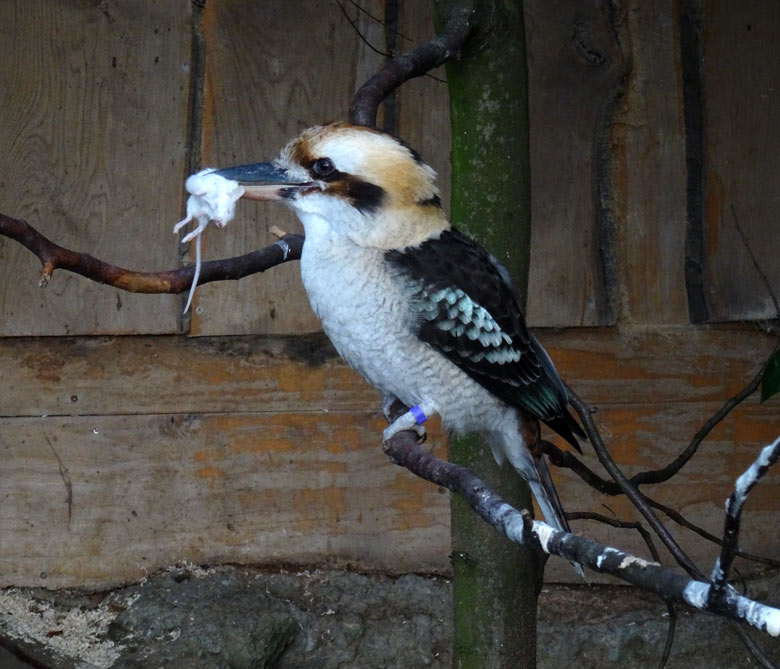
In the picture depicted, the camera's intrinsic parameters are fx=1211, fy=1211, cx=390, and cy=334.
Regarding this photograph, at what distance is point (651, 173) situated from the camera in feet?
9.77

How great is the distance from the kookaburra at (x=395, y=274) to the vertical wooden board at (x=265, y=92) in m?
0.76

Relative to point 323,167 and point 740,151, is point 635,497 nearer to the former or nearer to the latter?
point 323,167

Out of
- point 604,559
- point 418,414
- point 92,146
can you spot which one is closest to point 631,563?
point 604,559

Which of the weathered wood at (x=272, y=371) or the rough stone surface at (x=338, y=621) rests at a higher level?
the weathered wood at (x=272, y=371)

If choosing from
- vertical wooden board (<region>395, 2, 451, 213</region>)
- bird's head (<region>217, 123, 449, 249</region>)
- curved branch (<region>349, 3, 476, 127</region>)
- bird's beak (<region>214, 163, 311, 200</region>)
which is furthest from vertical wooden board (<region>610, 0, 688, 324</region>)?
bird's beak (<region>214, 163, 311, 200</region>)

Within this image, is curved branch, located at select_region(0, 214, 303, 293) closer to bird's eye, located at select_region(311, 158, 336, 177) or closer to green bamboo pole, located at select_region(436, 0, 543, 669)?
bird's eye, located at select_region(311, 158, 336, 177)

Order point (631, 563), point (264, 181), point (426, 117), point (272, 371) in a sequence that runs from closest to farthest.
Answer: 1. point (631, 563)
2. point (264, 181)
3. point (426, 117)
4. point (272, 371)

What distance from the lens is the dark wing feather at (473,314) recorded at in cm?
216

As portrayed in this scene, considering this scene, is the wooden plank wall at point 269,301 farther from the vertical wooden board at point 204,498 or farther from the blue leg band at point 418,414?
the blue leg band at point 418,414

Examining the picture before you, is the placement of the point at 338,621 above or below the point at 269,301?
below

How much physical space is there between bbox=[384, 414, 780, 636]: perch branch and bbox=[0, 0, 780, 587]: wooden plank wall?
4.56 ft

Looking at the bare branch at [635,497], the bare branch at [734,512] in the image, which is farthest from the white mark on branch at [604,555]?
the bare branch at [635,497]

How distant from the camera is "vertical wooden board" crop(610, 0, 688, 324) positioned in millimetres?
2947

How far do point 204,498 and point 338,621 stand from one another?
460mm
